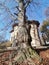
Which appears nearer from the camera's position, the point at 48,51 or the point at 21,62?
the point at 21,62

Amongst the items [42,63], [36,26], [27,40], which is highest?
[36,26]

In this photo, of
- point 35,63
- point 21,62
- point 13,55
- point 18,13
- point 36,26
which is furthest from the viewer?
point 36,26

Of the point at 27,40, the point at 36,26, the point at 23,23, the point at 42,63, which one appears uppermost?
the point at 36,26

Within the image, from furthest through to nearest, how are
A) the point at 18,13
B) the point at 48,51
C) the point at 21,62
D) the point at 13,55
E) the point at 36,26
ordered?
the point at 36,26
the point at 48,51
the point at 18,13
the point at 13,55
the point at 21,62

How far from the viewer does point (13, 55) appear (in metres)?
12.5

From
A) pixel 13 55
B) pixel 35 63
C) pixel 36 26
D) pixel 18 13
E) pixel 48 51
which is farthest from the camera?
pixel 36 26

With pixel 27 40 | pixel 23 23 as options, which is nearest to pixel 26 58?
pixel 27 40

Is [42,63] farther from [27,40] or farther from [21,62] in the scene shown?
[27,40]

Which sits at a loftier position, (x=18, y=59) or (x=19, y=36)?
(x=19, y=36)

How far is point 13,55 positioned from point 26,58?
93 cm

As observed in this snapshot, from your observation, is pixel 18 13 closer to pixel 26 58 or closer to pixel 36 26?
pixel 26 58

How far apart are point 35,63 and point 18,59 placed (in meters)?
1.37

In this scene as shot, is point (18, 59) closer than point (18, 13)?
Yes

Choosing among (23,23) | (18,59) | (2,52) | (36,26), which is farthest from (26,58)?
(36,26)
